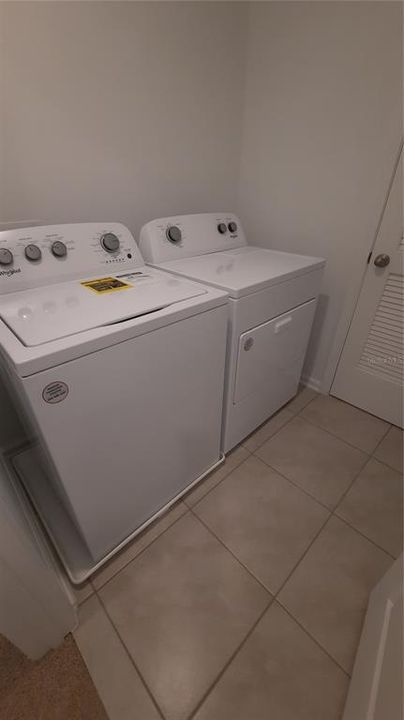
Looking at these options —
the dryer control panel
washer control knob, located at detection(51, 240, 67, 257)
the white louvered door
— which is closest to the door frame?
the white louvered door

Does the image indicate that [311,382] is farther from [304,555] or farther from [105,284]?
[105,284]

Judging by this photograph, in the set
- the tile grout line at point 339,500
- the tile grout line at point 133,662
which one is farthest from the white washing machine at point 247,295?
the tile grout line at point 133,662

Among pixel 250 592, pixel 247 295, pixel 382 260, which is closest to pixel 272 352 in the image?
pixel 247 295

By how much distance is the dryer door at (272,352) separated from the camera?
1.15 m

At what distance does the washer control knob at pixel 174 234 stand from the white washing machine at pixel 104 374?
0.20m

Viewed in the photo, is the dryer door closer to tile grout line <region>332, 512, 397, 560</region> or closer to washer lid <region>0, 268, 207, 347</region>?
washer lid <region>0, 268, 207, 347</region>

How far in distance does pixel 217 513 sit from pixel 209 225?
4.34ft

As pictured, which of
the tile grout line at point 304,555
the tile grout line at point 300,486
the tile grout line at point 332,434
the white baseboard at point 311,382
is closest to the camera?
the tile grout line at point 304,555

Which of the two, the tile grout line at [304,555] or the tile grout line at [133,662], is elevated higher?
the tile grout line at [133,662]

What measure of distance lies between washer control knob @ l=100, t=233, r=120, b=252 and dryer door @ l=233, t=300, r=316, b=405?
1.95 ft

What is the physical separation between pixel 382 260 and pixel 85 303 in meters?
1.36

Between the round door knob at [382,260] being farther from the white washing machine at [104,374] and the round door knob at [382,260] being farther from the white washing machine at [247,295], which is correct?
the white washing machine at [104,374]

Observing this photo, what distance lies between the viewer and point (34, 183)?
3.60ft

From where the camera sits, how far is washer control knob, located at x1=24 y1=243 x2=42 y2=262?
0.95 meters
